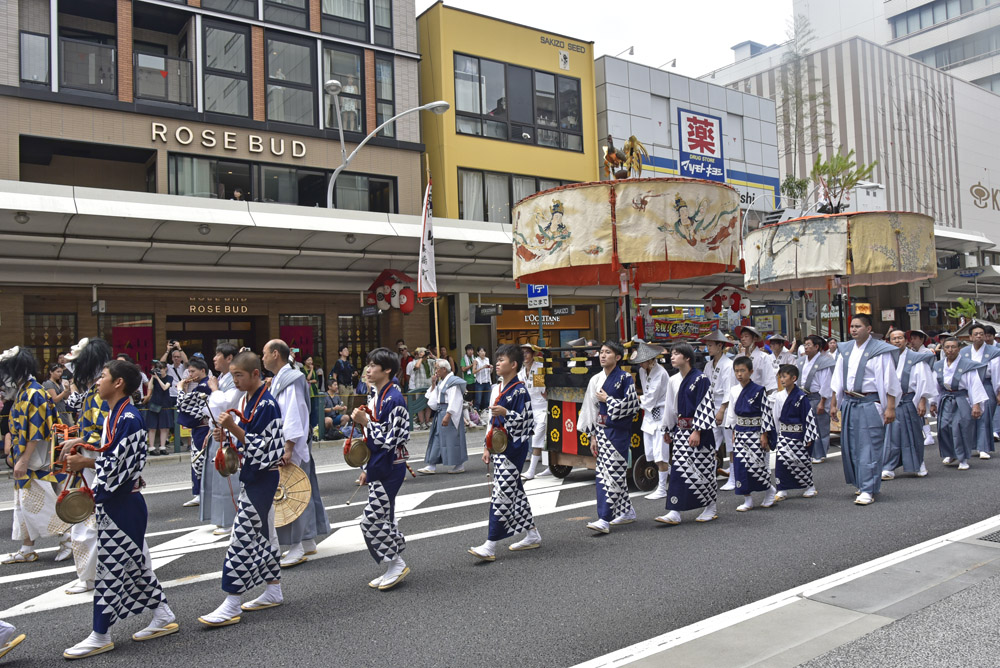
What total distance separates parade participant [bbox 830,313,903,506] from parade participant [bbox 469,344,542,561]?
3.83 meters

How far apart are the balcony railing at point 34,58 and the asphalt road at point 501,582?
1212 centimetres

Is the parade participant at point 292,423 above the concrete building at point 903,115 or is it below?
below

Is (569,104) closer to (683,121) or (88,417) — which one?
(683,121)

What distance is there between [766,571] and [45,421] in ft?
19.6

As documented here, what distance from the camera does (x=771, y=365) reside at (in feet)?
31.4

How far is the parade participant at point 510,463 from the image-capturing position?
6.08m

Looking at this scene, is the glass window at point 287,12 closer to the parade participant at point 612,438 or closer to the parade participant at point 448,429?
the parade participant at point 448,429

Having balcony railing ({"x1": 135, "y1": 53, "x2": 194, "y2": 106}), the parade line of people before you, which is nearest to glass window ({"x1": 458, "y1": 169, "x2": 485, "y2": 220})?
balcony railing ({"x1": 135, "y1": 53, "x2": 194, "y2": 106})

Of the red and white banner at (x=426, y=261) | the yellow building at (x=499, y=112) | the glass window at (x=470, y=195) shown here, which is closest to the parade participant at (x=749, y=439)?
the red and white banner at (x=426, y=261)

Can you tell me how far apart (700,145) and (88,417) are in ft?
85.3

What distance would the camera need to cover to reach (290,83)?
20.1m

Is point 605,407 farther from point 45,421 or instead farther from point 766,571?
point 45,421

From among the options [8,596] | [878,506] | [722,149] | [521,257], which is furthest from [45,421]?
[722,149]

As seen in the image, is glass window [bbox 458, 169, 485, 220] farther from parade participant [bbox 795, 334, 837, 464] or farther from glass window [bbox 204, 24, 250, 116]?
parade participant [bbox 795, 334, 837, 464]
